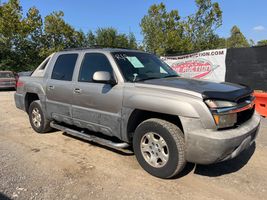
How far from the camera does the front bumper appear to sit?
128 inches

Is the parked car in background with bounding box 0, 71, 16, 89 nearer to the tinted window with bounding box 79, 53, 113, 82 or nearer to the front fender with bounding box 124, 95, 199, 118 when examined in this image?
the tinted window with bounding box 79, 53, 113, 82

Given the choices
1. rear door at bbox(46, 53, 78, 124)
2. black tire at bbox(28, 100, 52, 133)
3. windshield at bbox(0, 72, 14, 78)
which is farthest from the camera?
windshield at bbox(0, 72, 14, 78)

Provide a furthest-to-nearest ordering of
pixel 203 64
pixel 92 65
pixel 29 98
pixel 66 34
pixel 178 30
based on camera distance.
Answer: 1. pixel 66 34
2. pixel 178 30
3. pixel 203 64
4. pixel 29 98
5. pixel 92 65

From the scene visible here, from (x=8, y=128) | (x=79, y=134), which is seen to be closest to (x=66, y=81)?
(x=79, y=134)

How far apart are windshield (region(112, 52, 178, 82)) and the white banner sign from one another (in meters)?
5.35

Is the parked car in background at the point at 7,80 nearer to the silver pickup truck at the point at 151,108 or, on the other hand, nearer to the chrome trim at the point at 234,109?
the silver pickup truck at the point at 151,108

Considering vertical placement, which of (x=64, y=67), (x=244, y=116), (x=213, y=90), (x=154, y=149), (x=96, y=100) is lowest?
(x=154, y=149)

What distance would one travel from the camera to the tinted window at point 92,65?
14.9 ft

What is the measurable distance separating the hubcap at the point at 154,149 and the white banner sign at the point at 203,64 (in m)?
6.59

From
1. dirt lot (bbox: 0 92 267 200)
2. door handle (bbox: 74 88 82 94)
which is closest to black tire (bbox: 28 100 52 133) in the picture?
dirt lot (bbox: 0 92 267 200)

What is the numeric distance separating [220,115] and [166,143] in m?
0.81

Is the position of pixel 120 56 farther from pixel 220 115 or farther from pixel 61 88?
pixel 220 115

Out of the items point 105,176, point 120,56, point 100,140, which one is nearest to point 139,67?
point 120,56

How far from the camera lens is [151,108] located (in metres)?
3.71
